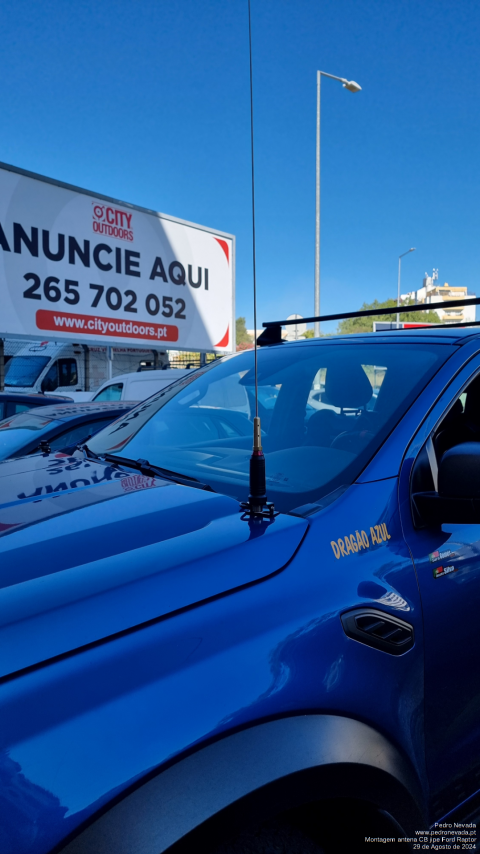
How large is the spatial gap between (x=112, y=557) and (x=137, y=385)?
8009 millimetres

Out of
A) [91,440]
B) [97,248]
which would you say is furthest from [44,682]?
[97,248]

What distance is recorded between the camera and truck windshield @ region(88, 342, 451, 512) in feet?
5.57

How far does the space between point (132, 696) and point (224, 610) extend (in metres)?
0.23

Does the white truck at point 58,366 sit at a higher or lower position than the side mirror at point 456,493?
higher

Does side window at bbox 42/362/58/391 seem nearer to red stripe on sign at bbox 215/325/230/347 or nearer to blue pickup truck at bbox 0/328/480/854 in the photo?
red stripe on sign at bbox 215/325/230/347

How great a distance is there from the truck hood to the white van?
7412 mm

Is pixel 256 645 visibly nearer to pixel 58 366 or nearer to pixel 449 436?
pixel 449 436

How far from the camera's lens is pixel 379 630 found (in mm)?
1281

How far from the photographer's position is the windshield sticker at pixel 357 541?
131 centimetres

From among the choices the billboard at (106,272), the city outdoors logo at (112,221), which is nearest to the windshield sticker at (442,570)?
the billboard at (106,272)

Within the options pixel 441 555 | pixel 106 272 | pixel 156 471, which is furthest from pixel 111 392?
pixel 441 555

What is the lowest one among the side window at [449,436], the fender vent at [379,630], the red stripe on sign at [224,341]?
the fender vent at [379,630]

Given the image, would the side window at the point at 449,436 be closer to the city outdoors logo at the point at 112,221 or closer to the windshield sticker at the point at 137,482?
the windshield sticker at the point at 137,482

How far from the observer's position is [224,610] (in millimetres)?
1099
